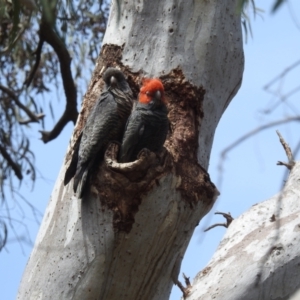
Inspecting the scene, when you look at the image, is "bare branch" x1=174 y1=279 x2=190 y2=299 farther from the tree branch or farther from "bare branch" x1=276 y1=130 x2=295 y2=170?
the tree branch

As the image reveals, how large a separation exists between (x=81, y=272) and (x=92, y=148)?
42cm

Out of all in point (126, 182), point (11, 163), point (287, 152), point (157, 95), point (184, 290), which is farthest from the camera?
point (11, 163)

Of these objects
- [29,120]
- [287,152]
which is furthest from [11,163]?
[287,152]

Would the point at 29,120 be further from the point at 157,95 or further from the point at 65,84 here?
the point at 157,95

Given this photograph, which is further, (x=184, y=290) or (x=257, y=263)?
(x=184, y=290)

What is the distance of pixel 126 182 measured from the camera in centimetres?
226

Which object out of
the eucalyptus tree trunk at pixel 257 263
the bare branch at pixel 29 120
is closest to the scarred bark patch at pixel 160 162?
the eucalyptus tree trunk at pixel 257 263

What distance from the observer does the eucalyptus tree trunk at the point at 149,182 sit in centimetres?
226

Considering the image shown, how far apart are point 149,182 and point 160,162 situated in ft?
0.28

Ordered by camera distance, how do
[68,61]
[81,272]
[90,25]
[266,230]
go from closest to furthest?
[81,272] → [266,230] → [68,61] → [90,25]

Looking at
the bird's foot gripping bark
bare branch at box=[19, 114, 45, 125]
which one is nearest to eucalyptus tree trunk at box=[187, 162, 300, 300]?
the bird's foot gripping bark

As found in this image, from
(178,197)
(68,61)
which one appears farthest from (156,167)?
(68,61)

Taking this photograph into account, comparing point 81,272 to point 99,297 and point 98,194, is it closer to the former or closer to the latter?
point 99,297

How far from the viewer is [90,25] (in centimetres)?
494
